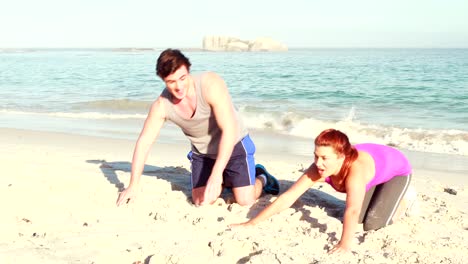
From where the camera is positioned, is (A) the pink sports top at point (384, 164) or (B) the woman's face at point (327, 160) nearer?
(B) the woman's face at point (327, 160)

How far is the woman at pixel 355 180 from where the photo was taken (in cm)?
351

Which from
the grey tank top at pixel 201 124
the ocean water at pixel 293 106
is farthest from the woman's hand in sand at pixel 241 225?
the ocean water at pixel 293 106

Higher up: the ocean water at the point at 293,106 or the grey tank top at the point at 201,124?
the grey tank top at the point at 201,124

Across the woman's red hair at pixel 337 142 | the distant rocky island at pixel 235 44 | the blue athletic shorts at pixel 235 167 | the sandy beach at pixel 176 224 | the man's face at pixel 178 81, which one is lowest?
the distant rocky island at pixel 235 44

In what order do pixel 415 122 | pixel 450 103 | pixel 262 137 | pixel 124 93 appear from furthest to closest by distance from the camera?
pixel 124 93 < pixel 450 103 < pixel 415 122 < pixel 262 137

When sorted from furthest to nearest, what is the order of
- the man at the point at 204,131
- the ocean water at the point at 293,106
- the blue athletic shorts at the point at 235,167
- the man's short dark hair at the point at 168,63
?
the ocean water at the point at 293,106, the blue athletic shorts at the point at 235,167, the man at the point at 204,131, the man's short dark hair at the point at 168,63

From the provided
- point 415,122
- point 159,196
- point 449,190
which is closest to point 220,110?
point 159,196

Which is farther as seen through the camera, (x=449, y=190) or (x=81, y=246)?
(x=449, y=190)

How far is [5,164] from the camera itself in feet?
18.7

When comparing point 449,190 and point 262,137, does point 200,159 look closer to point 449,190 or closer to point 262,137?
point 449,190

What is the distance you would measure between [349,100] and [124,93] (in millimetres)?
7318

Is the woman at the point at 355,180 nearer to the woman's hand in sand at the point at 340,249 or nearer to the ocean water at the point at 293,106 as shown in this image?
the woman's hand in sand at the point at 340,249

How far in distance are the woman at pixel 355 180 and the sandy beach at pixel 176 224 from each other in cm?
14

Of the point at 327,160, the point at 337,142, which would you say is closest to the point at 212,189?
the point at 327,160
